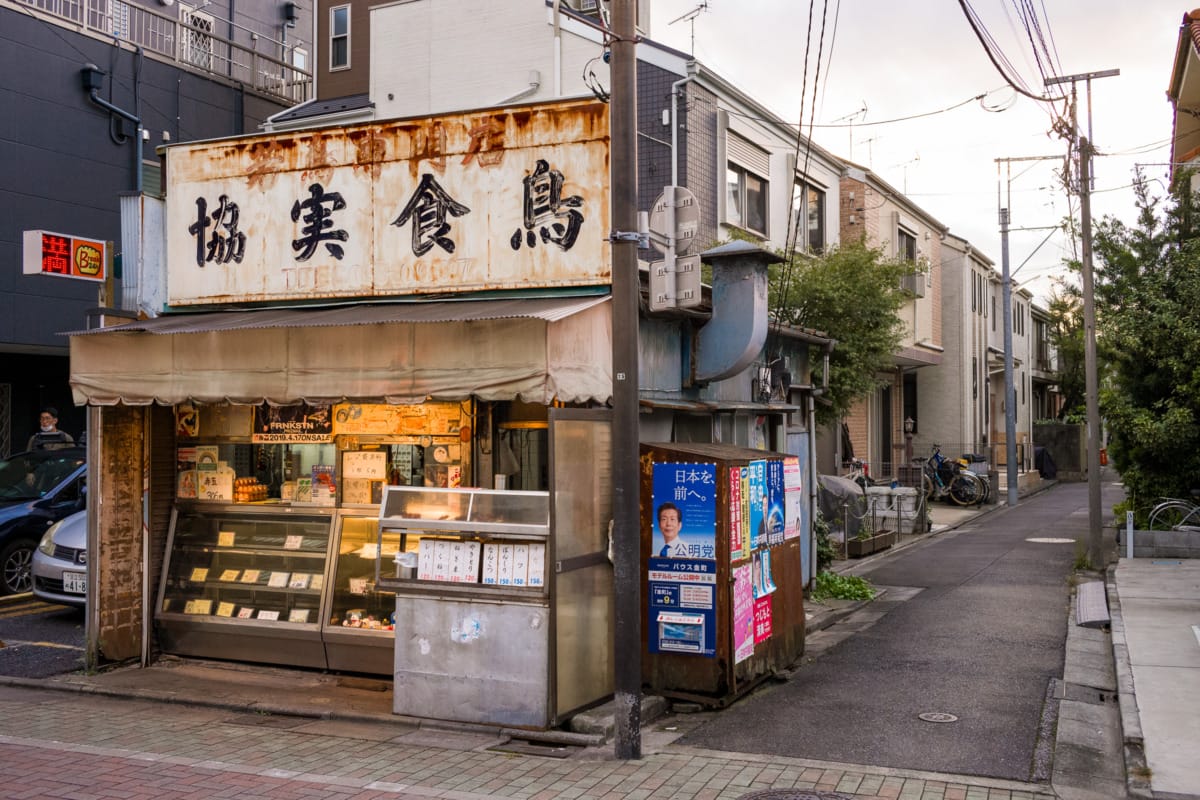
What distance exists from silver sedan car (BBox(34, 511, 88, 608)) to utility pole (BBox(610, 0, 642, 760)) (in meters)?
7.34

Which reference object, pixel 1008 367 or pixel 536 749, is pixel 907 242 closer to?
pixel 1008 367

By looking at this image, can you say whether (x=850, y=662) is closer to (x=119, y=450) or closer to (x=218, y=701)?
(x=218, y=701)

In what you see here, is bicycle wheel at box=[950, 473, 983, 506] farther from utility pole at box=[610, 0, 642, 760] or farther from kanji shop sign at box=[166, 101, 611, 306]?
utility pole at box=[610, 0, 642, 760]

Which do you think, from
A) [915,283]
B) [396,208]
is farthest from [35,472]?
[915,283]

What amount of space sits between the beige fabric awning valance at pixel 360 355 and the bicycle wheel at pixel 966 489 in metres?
22.2

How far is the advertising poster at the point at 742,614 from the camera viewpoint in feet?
26.5

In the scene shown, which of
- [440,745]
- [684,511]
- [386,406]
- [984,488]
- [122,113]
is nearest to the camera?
[440,745]

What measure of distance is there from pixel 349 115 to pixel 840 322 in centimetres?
1171

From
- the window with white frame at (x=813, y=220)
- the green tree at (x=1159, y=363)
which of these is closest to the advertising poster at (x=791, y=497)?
the green tree at (x=1159, y=363)

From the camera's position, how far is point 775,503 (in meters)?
9.13

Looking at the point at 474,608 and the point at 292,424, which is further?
the point at 292,424

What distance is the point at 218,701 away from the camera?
8414 millimetres

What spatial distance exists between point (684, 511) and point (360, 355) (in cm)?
285

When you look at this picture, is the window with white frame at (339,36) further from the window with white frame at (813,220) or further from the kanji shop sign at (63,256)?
the kanji shop sign at (63,256)
